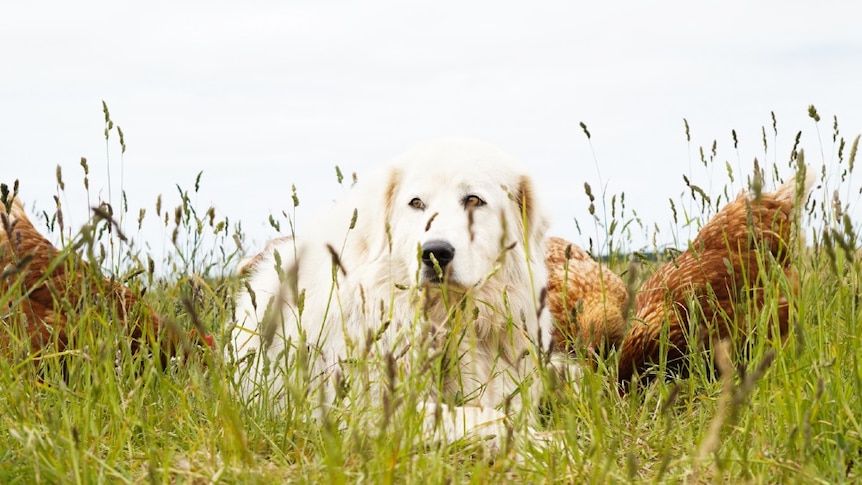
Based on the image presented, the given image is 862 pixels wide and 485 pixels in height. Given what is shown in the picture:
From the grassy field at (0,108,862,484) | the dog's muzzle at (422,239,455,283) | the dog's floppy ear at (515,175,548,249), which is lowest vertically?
the grassy field at (0,108,862,484)

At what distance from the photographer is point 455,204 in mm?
3287

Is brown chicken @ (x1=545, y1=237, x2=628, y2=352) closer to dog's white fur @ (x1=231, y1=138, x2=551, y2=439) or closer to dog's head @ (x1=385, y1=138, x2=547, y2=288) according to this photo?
dog's white fur @ (x1=231, y1=138, x2=551, y2=439)

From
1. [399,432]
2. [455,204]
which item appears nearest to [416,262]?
[455,204]

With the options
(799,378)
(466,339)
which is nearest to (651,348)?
(466,339)

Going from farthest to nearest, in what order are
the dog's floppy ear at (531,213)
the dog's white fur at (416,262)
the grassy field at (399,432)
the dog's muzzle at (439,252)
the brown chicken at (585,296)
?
the brown chicken at (585,296) < the dog's floppy ear at (531,213) < the dog's white fur at (416,262) < the dog's muzzle at (439,252) < the grassy field at (399,432)

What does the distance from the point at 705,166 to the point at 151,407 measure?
8.41 feet

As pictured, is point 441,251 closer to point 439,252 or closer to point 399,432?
point 439,252

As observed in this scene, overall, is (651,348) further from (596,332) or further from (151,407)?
(151,407)

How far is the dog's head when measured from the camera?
9.89ft

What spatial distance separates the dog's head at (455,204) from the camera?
3014mm

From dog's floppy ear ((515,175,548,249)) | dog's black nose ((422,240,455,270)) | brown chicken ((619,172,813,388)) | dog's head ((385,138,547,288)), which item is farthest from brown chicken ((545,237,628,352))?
dog's black nose ((422,240,455,270))

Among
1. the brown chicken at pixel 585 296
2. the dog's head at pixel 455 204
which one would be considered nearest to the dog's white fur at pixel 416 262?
the dog's head at pixel 455 204

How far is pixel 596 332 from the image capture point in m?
4.06

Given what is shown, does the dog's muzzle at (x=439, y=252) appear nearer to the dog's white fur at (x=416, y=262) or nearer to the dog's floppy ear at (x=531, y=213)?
the dog's white fur at (x=416, y=262)
